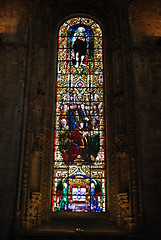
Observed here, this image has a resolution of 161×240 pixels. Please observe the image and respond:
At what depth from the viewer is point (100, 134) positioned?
34.1 ft

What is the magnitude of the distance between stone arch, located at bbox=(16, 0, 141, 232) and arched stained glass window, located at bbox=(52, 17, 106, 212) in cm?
25

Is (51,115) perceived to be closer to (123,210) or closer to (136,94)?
(136,94)

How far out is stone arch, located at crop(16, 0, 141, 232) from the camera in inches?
349

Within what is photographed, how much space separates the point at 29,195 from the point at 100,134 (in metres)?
2.99

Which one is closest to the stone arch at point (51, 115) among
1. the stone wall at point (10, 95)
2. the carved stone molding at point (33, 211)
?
the carved stone molding at point (33, 211)

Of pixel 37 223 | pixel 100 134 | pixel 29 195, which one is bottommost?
pixel 37 223

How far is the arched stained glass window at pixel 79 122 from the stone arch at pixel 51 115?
255 millimetres

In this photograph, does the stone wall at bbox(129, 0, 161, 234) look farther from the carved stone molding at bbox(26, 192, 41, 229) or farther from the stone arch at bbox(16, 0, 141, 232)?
the carved stone molding at bbox(26, 192, 41, 229)

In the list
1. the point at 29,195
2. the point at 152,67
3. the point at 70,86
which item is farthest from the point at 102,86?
the point at 29,195

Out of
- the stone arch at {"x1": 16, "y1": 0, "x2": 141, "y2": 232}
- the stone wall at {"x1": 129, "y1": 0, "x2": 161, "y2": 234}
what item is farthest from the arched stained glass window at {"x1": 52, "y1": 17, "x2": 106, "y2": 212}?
the stone wall at {"x1": 129, "y1": 0, "x2": 161, "y2": 234}

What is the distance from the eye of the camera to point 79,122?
1052 centimetres

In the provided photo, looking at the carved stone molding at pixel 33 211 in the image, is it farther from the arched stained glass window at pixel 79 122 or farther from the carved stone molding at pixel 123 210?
the carved stone molding at pixel 123 210

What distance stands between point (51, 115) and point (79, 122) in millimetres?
922

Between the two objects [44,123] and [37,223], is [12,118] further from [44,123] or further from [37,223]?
[37,223]
